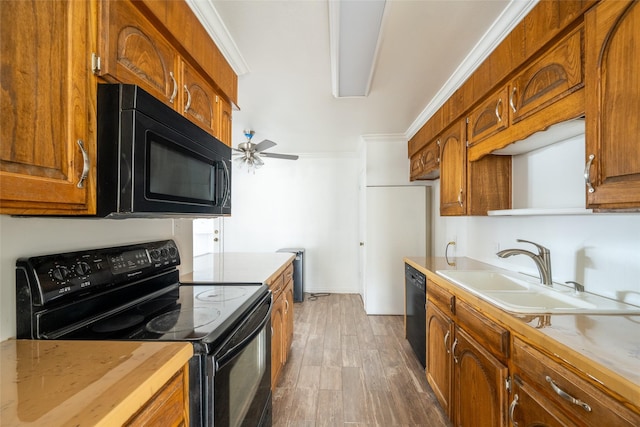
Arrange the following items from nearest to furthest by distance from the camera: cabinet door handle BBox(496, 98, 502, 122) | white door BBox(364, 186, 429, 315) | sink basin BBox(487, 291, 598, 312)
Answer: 1. sink basin BBox(487, 291, 598, 312)
2. cabinet door handle BBox(496, 98, 502, 122)
3. white door BBox(364, 186, 429, 315)

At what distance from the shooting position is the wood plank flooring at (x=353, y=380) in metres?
1.80

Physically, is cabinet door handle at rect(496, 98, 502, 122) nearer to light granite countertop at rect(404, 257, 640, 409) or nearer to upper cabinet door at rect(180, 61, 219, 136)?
light granite countertop at rect(404, 257, 640, 409)

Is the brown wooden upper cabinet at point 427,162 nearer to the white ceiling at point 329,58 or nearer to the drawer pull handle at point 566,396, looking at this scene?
the white ceiling at point 329,58

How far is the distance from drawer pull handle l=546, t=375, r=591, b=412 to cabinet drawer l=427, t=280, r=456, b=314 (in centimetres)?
74

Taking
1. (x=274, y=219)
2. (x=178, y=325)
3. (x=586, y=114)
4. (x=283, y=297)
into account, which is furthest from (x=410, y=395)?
(x=274, y=219)

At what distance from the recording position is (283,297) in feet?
7.18

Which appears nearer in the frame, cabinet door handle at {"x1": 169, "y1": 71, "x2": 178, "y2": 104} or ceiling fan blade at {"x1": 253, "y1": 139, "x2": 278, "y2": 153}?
cabinet door handle at {"x1": 169, "y1": 71, "x2": 178, "y2": 104}

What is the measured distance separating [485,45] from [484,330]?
171 centimetres

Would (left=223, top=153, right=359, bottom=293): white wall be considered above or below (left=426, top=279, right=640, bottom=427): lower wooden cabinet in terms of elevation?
above

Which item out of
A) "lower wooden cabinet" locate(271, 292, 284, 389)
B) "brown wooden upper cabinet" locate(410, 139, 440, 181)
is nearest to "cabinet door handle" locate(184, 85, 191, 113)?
"lower wooden cabinet" locate(271, 292, 284, 389)

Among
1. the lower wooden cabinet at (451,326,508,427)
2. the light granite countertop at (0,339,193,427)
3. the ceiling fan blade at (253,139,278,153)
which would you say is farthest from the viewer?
the ceiling fan blade at (253,139,278,153)

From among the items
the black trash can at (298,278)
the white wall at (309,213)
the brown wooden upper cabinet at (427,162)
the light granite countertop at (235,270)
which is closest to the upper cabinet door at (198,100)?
the light granite countertop at (235,270)

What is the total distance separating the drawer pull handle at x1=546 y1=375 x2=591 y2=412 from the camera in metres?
0.75

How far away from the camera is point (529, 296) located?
1.50 metres
